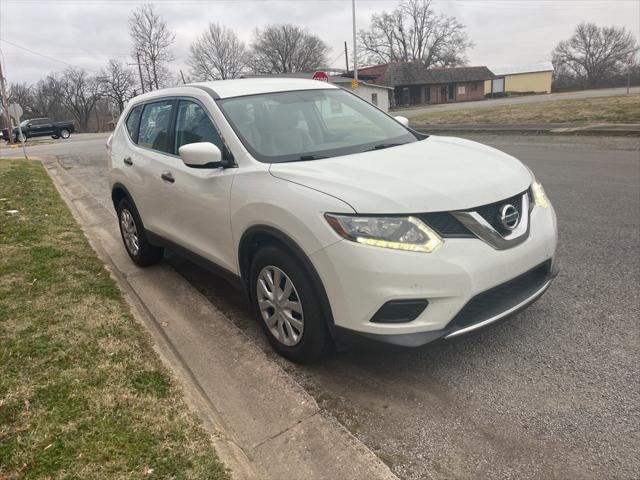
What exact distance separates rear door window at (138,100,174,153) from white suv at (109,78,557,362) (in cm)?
11

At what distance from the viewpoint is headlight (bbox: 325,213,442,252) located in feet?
8.37

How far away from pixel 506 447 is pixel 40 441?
2.22 meters

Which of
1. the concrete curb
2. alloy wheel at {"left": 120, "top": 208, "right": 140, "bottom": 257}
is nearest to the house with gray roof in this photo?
alloy wheel at {"left": 120, "top": 208, "right": 140, "bottom": 257}

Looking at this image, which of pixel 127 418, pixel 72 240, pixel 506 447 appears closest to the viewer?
pixel 506 447

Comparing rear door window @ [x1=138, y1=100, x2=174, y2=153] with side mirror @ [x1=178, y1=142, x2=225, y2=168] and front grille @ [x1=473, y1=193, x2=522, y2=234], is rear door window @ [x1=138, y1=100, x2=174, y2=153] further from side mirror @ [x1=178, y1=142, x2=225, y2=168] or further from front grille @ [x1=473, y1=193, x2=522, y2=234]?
front grille @ [x1=473, y1=193, x2=522, y2=234]

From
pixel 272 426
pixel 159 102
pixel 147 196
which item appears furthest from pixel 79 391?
pixel 159 102

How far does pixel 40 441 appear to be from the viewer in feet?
7.93

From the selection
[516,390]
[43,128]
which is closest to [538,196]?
[516,390]

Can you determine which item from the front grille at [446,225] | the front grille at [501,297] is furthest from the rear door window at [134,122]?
the front grille at [501,297]

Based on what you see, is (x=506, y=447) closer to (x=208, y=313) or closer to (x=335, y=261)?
(x=335, y=261)

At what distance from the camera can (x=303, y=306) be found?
2889mm

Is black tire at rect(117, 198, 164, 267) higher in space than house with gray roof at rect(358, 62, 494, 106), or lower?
lower

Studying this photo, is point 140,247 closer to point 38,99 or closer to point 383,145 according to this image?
point 383,145

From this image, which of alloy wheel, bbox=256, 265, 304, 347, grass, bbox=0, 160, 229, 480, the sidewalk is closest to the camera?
grass, bbox=0, 160, 229, 480
